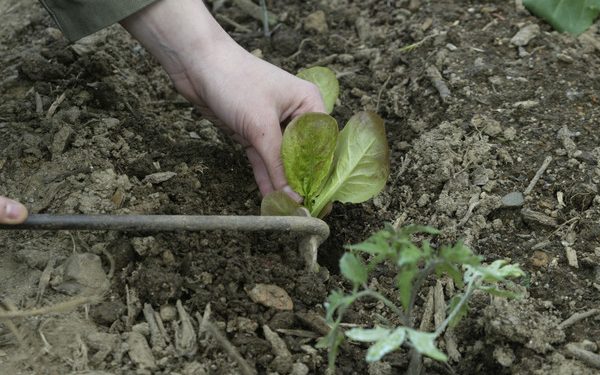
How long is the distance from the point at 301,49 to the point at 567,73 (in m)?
0.94

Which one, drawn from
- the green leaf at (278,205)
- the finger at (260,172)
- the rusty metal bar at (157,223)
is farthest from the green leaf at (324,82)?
the rusty metal bar at (157,223)

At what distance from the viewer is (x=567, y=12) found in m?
2.35

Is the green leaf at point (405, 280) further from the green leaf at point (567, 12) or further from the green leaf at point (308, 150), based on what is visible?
the green leaf at point (567, 12)

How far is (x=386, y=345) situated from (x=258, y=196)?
0.91 metres

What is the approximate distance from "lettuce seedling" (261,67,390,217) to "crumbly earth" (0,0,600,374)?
13 cm

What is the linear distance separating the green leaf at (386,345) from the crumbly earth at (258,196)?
354 millimetres

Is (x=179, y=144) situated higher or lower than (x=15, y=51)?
lower

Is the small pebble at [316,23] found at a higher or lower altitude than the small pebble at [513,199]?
higher

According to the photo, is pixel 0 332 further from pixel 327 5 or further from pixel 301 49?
pixel 327 5

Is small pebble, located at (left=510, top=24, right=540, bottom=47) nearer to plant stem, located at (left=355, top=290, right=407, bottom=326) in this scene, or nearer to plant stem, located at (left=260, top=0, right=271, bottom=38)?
plant stem, located at (left=260, top=0, right=271, bottom=38)

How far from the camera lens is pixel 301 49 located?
2.66 metres

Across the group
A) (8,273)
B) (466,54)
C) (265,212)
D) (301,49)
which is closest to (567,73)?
(466,54)

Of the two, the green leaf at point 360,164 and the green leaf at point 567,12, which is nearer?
the green leaf at point 360,164

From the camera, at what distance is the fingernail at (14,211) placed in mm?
1493
